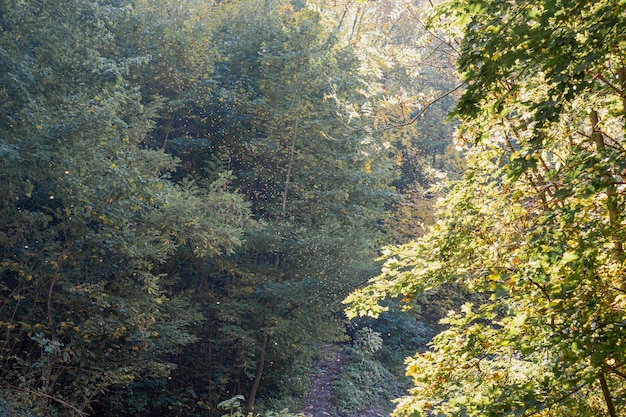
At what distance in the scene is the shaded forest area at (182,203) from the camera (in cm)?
751

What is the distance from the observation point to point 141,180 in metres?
8.20

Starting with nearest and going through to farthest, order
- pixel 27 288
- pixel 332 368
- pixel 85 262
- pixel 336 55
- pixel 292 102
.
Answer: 1. pixel 27 288
2. pixel 85 262
3. pixel 292 102
4. pixel 336 55
5. pixel 332 368

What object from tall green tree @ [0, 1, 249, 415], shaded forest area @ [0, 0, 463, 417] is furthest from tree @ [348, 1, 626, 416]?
tall green tree @ [0, 1, 249, 415]

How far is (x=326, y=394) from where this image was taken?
1278 centimetres

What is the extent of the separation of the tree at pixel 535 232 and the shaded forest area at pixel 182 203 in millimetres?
1222

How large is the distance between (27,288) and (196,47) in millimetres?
5806

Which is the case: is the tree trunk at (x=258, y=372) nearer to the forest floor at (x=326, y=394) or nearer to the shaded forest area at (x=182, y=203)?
the shaded forest area at (x=182, y=203)

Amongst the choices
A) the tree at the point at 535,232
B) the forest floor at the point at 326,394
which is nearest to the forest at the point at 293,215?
the tree at the point at 535,232

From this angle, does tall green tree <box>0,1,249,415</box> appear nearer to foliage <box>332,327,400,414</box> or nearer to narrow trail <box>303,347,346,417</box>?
narrow trail <box>303,347,346,417</box>

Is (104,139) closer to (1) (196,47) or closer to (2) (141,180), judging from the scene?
(2) (141,180)

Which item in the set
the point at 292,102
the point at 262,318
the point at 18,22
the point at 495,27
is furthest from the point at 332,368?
the point at 495,27

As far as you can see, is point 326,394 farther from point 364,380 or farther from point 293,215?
point 293,215

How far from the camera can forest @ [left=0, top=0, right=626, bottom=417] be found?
287 centimetres

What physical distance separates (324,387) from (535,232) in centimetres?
1090
